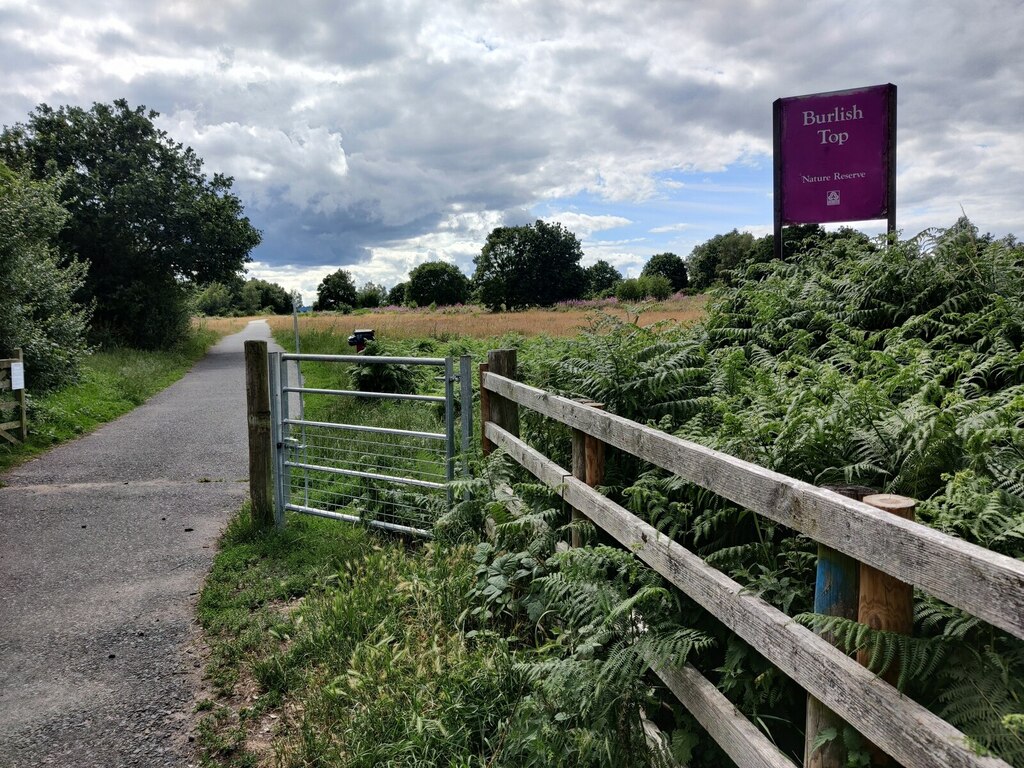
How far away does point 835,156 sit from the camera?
6559 millimetres

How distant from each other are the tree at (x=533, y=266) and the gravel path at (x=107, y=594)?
76.9 m

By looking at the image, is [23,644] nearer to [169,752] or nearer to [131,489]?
[169,752]

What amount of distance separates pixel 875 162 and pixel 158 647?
6.80 m

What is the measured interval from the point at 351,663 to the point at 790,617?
99.7 inches

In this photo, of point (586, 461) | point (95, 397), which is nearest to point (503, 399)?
point (586, 461)

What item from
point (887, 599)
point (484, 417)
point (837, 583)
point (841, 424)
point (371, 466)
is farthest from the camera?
point (371, 466)

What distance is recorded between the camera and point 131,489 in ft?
28.1

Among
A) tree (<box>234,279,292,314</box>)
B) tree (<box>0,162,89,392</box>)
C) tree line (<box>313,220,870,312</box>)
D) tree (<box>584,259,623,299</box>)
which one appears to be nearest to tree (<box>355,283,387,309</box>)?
tree line (<box>313,220,870,312</box>)

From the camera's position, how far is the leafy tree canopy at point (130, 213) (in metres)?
25.5

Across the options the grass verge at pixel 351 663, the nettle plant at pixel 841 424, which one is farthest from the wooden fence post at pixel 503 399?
the grass verge at pixel 351 663

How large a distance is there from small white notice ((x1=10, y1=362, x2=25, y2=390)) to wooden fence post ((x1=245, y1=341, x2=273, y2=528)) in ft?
21.9

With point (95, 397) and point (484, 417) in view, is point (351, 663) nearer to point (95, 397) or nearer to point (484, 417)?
point (484, 417)

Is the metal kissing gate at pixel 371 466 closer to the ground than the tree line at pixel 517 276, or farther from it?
closer to the ground

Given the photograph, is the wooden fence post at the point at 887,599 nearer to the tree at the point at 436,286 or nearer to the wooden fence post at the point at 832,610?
the wooden fence post at the point at 832,610
